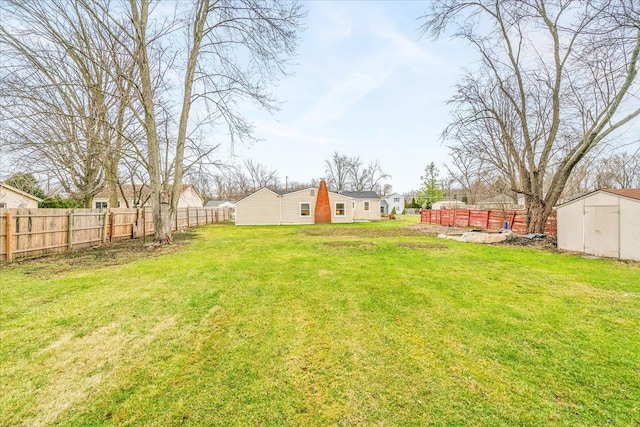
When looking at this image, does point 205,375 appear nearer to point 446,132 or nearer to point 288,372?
point 288,372

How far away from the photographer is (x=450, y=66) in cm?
1241

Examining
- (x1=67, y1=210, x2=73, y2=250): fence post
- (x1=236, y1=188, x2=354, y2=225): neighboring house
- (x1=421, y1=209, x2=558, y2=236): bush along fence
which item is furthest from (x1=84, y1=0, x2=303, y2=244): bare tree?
(x1=421, y1=209, x2=558, y2=236): bush along fence

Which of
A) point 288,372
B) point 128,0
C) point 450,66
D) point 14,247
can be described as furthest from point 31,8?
point 450,66

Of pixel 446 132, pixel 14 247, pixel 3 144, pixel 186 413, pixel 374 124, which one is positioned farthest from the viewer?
pixel 374 124

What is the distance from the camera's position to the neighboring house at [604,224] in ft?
24.3

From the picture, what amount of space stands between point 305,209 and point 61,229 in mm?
15555

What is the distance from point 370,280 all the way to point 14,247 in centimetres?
873

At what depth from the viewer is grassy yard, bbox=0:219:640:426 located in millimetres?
2072

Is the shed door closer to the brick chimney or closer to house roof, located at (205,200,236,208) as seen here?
the brick chimney

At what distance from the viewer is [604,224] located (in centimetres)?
802

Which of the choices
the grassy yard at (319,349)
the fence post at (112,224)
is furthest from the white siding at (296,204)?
the grassy yard at (319,349)

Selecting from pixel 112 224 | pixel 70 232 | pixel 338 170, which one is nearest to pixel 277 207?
pixel 112 224

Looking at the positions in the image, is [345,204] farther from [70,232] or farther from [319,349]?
[319,349]

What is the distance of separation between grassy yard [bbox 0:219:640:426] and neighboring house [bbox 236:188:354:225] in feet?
50.9
